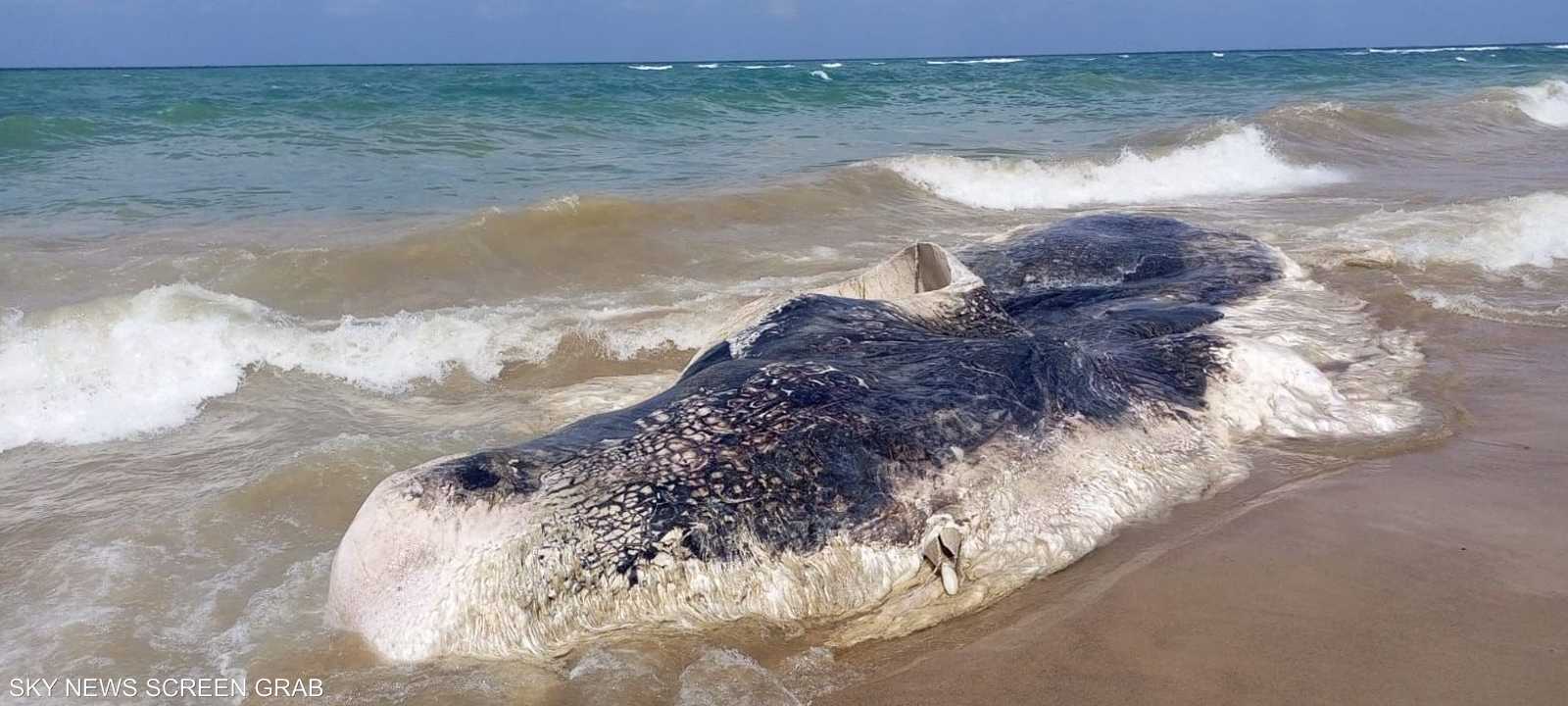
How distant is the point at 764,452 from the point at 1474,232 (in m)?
8.72

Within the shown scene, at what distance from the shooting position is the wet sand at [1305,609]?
317 centimetres

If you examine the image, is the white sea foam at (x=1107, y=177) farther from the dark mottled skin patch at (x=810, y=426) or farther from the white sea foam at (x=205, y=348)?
the dark mottled skin patch at (x=810, y=426)

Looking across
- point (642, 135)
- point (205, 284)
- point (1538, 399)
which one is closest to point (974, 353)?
point (1538, 399)

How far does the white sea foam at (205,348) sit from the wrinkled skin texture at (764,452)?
287cm

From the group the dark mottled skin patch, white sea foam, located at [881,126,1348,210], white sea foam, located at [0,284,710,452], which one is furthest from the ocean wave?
white sea foam, located at [881,126,1348,210]

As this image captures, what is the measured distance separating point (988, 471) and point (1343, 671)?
118 centimetres

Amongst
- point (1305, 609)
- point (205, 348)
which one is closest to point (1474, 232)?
point (1305, 609)

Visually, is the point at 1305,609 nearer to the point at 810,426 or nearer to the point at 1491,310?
the point at 810,426

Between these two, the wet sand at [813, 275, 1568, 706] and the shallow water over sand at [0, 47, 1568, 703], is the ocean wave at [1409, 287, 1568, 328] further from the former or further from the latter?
the wet sand at [813, 275, 1568, 706]

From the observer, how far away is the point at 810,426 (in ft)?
11.2

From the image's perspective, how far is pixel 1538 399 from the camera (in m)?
5.50

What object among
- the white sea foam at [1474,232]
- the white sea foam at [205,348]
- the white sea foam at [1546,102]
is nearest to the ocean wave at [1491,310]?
the white sea foam at [1474,232]

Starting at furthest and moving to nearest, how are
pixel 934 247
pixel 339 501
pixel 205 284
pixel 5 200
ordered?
pixel 5 200
pixel 205 284
pixel 934 247
pixel 339 501

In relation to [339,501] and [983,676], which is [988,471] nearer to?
[983,676]
